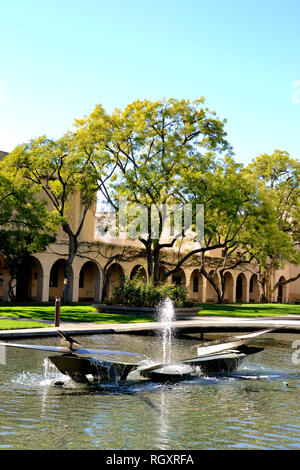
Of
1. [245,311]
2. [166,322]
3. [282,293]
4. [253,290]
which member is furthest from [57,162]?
[282,293]

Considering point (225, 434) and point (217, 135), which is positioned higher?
point (217, 135)

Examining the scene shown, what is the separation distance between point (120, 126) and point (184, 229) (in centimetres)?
634

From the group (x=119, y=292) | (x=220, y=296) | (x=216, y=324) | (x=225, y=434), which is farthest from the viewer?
(x=220, y=296)

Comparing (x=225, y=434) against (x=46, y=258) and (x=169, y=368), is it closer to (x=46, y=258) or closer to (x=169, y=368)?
(x=169, y=368)

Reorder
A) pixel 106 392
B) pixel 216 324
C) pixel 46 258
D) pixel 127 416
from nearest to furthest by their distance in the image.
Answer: pixel 127 416 → pixel 106 392 → pixel 216 324 → pixel 46 258

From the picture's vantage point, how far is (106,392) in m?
8.12

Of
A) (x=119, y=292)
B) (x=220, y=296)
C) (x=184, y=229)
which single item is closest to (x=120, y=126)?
(x=184, y=229)

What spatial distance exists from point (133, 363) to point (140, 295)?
14.6 meters

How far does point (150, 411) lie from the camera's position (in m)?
6.92

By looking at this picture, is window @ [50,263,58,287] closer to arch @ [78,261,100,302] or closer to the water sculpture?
arch @ [78,261,100,302]

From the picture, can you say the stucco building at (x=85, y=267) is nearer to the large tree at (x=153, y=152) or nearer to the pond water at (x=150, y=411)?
the large tree at (x=153, y=152)

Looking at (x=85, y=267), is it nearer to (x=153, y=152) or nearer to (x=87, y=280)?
(x=87, y=280)

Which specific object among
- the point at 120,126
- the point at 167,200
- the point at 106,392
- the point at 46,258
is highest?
the point at 120,126

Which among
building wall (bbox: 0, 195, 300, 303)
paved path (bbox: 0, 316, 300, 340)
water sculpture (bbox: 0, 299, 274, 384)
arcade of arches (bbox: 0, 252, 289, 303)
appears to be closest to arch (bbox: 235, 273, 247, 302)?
arcade of arches (bbox: 0, 252, 289, 303)
